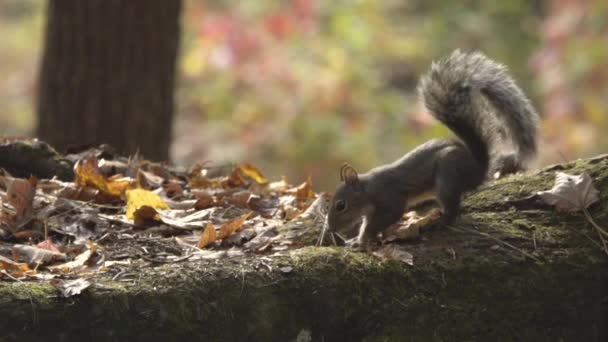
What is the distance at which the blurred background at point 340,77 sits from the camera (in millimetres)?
9977

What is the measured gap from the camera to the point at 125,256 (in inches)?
124

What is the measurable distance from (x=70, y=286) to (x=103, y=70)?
3.07 meters

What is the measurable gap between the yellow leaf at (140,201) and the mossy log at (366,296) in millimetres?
648

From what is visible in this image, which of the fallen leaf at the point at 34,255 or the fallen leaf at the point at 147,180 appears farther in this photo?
the fallen leaf at the point at 147,180

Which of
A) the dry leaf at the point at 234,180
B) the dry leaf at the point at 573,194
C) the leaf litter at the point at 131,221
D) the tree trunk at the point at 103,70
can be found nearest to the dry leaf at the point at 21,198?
the leaf litter at the point at 131,221

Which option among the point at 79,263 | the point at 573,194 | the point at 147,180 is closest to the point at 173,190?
the point at 147,180

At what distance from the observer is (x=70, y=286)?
2.68m

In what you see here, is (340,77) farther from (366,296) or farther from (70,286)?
(70,286)

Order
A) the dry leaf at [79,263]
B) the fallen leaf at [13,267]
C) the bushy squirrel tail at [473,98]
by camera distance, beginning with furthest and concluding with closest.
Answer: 1. the bushy squirrel tail at [473,98]
2. the dry leaf at [79,263]
3. the fallen leaf at [13,267]

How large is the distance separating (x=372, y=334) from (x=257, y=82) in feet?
25.3

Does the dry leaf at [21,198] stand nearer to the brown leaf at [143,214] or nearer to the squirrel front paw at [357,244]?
the brown leaf at [143,214]

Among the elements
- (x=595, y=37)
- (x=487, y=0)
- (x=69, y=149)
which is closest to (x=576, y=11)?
(x=595, y=37)

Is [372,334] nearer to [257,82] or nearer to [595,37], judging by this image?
[257,82]

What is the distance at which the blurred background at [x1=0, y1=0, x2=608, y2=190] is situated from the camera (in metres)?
9.98
